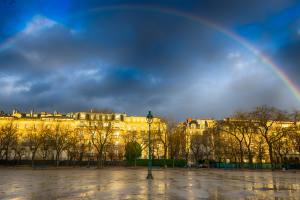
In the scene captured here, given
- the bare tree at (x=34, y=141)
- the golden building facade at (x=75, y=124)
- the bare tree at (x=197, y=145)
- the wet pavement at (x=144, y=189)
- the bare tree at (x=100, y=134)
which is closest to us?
the wet pavement at (x=144, y=189)

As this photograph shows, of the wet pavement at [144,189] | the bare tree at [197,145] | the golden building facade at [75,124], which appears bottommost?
the wet pavement at [144,189]

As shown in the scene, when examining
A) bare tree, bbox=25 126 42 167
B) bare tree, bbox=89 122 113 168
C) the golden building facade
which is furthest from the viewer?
the golden building facade

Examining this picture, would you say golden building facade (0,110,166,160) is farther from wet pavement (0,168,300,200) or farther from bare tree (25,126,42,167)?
wet pavement (0,168,300,200)

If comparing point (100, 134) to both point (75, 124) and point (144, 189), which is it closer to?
point (75, 124)

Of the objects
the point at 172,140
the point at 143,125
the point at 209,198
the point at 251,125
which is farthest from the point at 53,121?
the point at 209,198

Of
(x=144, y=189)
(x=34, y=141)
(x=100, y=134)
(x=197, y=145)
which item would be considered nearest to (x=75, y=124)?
(x=34, y=141)

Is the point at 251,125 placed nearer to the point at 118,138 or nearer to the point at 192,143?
the point at 192,143

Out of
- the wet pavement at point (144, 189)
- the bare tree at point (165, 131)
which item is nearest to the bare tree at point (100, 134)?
the bare tree at point (165, 131)

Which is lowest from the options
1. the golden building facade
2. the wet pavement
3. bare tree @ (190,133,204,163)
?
the wet pavement

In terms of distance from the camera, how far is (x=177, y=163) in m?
101

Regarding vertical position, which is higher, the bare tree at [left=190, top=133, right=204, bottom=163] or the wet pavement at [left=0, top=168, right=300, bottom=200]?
the bare tree at [left=190, top=133, right=204, bottom=163]

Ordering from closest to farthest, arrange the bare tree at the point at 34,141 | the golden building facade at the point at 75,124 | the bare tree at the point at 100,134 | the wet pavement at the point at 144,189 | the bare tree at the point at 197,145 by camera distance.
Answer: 1. the wet pavement at the point at 144,189
2. the bare tree at the point at 100,134
3. the bare tree at the point at 34,141
4. the bare tree at the point at 197,145
5. the golden building facade at the point at 75,124

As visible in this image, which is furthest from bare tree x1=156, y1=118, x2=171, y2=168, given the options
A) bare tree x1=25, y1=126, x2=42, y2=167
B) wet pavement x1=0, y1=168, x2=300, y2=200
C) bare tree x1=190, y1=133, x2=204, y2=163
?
wet pavement x1=0, y1=168, x2=300, y2=200

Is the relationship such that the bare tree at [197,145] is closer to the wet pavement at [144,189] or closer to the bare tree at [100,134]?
the bare tree at [100,134]
